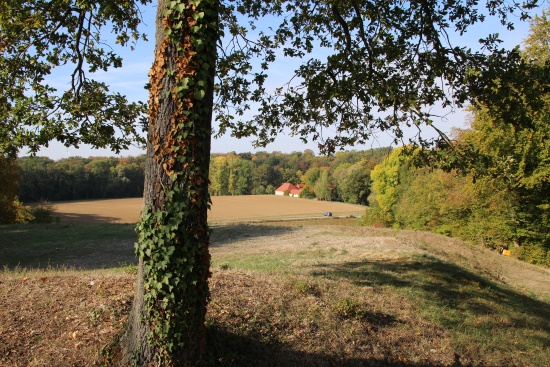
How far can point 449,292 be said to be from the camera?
27.3 ft

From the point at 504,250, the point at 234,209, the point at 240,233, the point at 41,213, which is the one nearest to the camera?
the point at 240,233

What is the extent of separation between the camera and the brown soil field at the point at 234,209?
44.2 meters

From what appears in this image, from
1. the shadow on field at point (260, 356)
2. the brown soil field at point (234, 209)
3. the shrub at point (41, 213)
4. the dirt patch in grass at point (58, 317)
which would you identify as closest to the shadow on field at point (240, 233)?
the dirt patch in grass at point (58, 317)

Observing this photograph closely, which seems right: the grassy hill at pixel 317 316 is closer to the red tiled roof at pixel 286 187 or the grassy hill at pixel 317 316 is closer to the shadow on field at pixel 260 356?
the shadow on field at pixel 260 356

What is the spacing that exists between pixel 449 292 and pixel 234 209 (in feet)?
158

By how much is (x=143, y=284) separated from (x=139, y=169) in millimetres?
61623

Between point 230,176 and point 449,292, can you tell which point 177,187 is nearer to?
point 449,292

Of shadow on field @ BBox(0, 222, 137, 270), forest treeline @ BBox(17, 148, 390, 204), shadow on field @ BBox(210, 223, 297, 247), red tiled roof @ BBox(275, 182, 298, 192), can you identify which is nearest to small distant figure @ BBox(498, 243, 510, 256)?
shadow on field @ BBox(210, 223, 297, 247)

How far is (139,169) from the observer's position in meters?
61.8

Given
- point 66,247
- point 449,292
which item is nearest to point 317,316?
point 449,292

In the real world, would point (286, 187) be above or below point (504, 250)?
above

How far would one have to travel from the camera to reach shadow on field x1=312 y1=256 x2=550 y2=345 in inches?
289

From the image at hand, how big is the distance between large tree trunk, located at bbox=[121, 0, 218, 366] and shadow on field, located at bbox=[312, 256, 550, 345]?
189 inches

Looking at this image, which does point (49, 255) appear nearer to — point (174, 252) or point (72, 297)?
point (72, 297)
